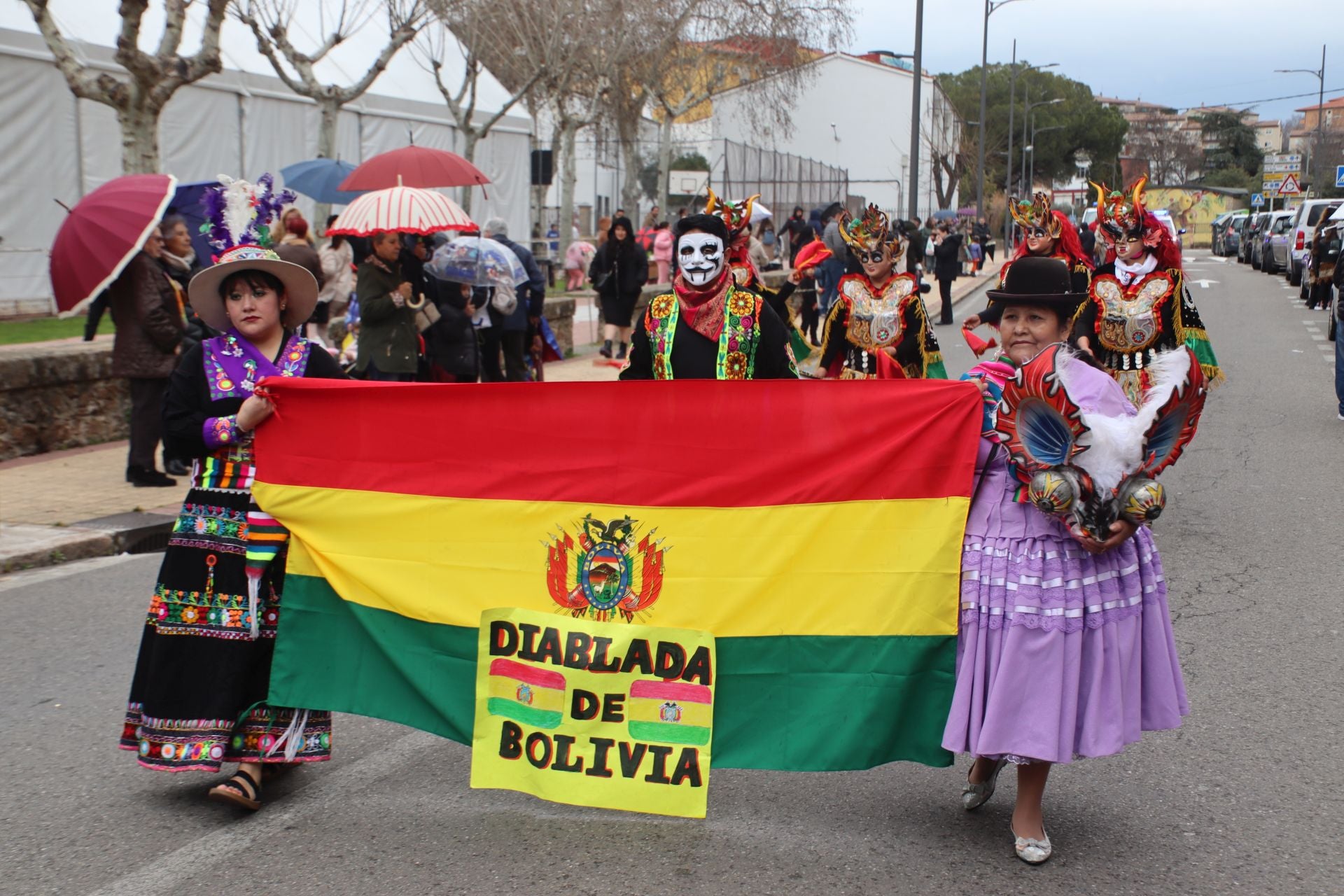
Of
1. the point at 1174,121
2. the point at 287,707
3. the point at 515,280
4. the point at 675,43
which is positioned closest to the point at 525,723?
the point at 287,707

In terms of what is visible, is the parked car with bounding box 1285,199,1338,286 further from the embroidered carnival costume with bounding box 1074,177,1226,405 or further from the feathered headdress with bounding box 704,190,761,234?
the feathered headdress with bounding box 704,190,761,234

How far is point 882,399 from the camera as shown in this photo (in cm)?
402

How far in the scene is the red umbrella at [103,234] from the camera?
6.29 m

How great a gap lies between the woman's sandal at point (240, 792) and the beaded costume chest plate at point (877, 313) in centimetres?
426

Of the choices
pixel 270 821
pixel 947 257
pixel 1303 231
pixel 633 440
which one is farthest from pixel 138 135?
pixel 1303 231

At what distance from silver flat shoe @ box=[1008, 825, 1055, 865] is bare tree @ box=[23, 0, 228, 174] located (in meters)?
11.6

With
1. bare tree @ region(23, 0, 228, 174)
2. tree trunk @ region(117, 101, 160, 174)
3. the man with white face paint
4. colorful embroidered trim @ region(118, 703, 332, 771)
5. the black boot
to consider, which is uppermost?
bare tree @ region(23, 0, 228, 174)

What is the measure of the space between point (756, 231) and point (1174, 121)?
13741 cm

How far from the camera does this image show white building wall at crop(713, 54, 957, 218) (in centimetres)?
7119

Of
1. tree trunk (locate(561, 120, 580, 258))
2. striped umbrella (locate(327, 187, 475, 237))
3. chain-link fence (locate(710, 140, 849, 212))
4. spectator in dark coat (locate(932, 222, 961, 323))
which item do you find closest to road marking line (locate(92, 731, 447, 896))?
striped umbrella (locate(327, 187, 475, 237))

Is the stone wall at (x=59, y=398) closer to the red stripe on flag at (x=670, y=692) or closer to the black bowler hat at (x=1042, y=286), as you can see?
the red stripe on flag at (x=670, y=692)

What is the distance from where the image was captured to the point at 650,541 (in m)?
4.11

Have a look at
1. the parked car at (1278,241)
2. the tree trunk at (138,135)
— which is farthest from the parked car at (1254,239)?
the tree trunk at (138,135)

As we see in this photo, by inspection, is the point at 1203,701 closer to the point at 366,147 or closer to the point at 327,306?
the point at 327,306
